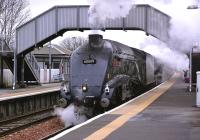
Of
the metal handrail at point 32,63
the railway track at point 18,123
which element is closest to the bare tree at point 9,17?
the metal handrail at point 32,63

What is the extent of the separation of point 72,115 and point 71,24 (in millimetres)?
20890

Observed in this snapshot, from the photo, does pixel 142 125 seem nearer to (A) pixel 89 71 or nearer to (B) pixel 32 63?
(A) pixel 89 71

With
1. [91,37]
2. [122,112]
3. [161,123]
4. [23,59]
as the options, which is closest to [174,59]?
[23,59]

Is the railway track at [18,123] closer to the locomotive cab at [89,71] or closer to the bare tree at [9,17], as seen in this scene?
the locomotive cab at [89,71]

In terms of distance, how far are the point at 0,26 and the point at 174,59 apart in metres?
32.2

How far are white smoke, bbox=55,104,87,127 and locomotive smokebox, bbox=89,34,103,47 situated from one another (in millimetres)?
2697

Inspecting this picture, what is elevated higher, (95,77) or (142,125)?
(95,77)

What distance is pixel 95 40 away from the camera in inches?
819

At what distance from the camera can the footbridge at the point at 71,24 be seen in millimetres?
37594

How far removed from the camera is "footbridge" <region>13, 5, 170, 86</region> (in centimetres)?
3759

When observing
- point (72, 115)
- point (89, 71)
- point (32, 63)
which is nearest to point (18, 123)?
point (72, 115)

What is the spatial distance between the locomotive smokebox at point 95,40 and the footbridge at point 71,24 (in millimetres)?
13535

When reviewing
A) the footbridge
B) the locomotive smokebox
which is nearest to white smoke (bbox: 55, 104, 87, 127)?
the locomotive smokebox

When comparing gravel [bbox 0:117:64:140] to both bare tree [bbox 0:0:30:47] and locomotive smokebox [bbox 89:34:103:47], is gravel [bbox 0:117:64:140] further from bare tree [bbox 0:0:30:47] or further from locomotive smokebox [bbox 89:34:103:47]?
bare tree [bbox 0:0:30:47]
